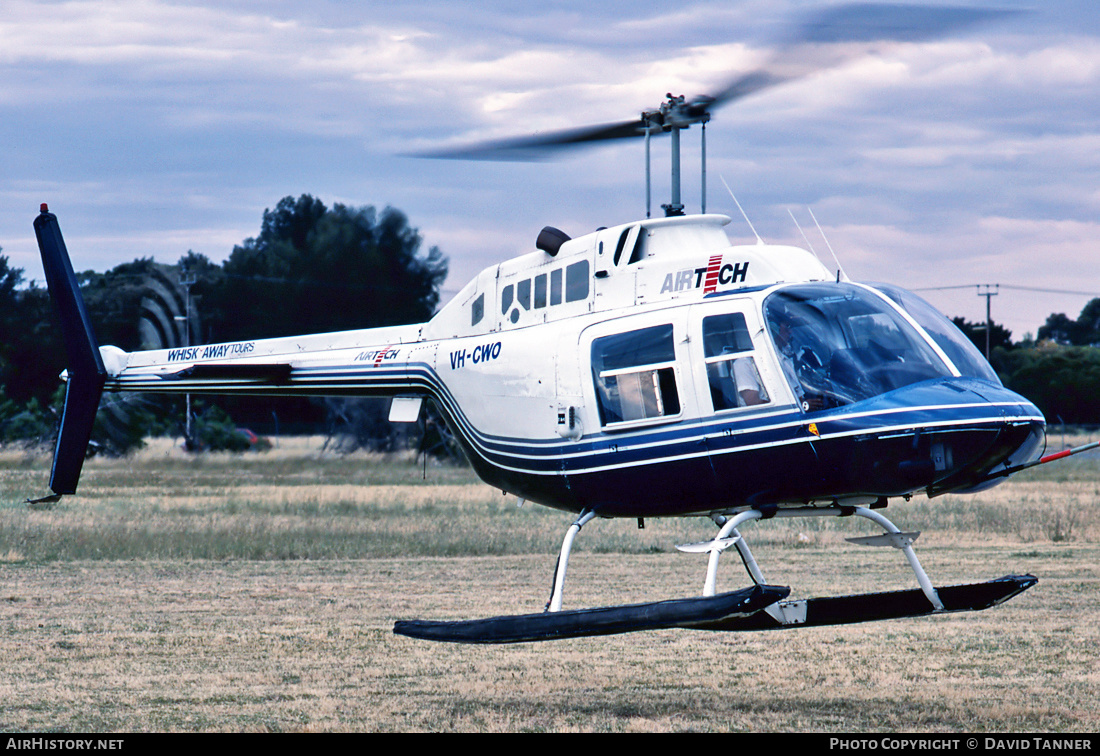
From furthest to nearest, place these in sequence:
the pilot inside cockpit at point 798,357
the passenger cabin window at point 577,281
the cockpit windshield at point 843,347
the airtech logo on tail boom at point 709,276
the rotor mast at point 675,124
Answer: the passenger cabin window at point 577,281 → the rotor mast at point 675,124 → the airtech logo on tail boom at point 709,276 → the pilot inside cockpit at point 798,357 → the cockpit windshield at point 843,347

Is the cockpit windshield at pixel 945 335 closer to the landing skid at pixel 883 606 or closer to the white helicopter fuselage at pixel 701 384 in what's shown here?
the white helicopter fuselage at pixel 701 384

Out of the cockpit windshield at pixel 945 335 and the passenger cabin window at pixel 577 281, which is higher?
the passenger cabin window at pixel 577 281

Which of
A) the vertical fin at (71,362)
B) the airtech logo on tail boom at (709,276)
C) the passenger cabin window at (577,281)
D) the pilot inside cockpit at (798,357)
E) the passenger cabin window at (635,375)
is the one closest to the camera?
the pilot inside cockpit at (798,357)

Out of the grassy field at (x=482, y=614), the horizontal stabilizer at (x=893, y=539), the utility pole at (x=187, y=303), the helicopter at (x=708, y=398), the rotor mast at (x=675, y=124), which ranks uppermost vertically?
the utility pole at (x=187, y=303)

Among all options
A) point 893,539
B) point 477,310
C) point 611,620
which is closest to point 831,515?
point 893,539

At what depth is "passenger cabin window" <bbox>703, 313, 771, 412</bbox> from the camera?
8.80 meters

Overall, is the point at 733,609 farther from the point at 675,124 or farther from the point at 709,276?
the point at 675,124

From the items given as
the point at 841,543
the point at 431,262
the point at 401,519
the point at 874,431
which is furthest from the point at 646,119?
the point at 431,262

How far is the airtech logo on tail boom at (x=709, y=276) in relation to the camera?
370 inches

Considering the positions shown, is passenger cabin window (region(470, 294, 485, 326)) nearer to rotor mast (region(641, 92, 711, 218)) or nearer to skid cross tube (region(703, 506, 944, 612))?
rotor mast (region(641, 92, 711, 218))

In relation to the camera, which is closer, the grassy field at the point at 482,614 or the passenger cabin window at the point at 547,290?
the grassy field at the point at 482,614

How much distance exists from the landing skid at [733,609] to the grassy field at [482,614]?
31.1 inches

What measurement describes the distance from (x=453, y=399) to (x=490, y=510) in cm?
1629

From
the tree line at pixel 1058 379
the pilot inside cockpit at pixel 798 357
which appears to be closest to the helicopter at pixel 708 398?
the pilot inside cockpit at pixel 798 357
